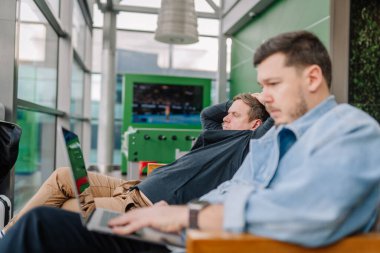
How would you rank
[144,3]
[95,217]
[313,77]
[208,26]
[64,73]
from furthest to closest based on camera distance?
[208,26] → [144,3] → [64,73] → [95,217] → [313,77]

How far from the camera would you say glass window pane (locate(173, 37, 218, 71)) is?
334 inches

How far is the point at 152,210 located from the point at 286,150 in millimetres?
506

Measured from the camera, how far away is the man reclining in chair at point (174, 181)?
1994 millimetres

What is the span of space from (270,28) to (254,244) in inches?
219

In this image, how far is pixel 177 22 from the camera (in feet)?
15.7

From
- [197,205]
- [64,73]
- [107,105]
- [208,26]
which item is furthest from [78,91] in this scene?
[197,205]

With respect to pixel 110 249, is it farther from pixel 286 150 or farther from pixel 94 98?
pixel 94 98

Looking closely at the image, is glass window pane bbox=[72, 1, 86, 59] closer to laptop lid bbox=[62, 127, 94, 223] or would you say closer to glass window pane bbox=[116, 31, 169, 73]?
glass window pane bbox=[116, 31, 169, 73]

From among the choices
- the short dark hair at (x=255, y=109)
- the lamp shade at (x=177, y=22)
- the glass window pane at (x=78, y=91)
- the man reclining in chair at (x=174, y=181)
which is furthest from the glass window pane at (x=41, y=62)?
the short dark hair at (x=255, y=109)

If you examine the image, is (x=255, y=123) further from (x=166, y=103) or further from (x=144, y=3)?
(x=144, y=3)

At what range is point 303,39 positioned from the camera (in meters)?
1.21

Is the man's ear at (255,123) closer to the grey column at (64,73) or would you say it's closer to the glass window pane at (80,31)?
the grey column at (64,73)

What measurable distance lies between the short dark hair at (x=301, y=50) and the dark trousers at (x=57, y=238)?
81 centimetres

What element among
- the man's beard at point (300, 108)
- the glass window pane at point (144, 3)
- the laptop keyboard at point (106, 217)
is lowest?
the laptop keyboard at point (106, 217)
